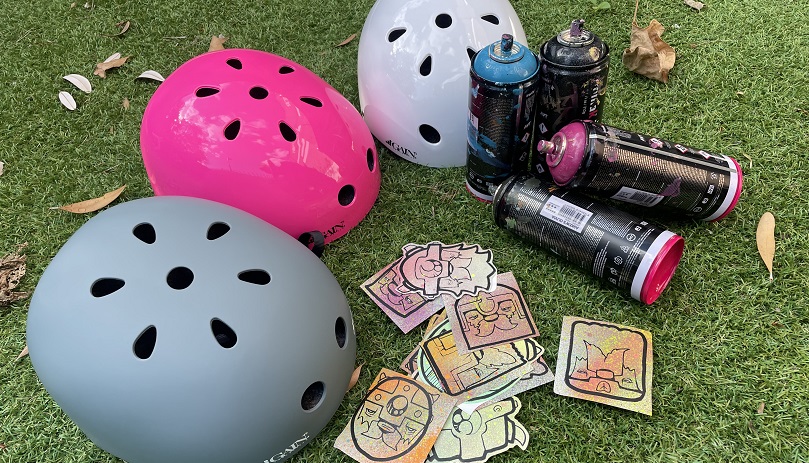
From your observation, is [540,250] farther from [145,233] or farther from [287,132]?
[145,233]

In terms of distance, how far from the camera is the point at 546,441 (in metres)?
1.36

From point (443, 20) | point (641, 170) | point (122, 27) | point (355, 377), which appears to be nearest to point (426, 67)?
point (443, 20)

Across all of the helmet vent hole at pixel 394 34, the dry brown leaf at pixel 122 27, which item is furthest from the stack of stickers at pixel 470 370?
the dry brown leaf at pixel 122 27

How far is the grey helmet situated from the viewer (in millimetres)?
1153

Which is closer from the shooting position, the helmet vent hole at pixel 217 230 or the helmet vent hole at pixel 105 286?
the helmet vent hole at pixel 105 286

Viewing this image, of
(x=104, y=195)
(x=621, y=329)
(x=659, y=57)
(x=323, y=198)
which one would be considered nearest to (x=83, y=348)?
(x=323, y=198)

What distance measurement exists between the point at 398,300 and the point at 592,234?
0.53 meters

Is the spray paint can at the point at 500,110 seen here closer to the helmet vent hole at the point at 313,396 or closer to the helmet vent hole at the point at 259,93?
the helmet vent hole at the point at 259,93

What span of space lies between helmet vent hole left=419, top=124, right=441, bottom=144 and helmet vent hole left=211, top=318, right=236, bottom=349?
3.01 ft

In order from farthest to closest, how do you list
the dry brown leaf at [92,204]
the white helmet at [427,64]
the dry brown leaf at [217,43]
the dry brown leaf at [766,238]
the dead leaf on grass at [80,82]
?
the dry brown leaf at [217,43] → the dead leaf on grass at [80,82] → the dry brown leaf at [92,204] → the white helmet at [427,64] → the dry brown leaf at [766,238]

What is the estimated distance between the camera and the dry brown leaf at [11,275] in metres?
1.68

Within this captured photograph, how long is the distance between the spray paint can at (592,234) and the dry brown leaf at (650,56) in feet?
2.68

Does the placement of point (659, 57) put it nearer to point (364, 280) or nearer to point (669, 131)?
point (669, 131)

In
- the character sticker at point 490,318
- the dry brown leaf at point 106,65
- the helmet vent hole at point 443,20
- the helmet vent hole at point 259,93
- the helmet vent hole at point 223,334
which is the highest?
the helmet vent hole at point 443,20
